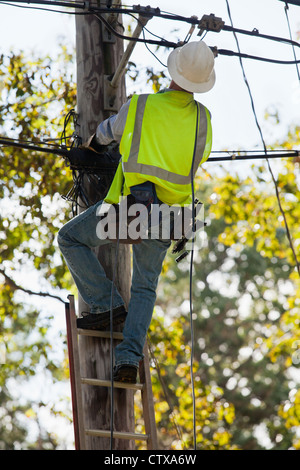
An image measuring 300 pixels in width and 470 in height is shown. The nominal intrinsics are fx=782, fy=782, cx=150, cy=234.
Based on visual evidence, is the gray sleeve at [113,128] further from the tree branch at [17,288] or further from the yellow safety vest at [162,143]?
the tree branch at [17,288]

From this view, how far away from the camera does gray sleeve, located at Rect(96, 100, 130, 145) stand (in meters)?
5.19

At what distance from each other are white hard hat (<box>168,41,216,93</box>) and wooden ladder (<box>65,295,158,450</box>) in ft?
5.42

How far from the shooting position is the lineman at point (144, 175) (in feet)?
17.0

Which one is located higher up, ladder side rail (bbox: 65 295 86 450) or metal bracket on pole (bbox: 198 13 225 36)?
metal bracket on pole (bbox: 198 13 225 36)

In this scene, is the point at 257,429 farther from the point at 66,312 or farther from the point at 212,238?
the point at 66,312

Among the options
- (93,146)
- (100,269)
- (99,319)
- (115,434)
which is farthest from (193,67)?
(115,434)

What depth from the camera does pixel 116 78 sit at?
6.11 meters

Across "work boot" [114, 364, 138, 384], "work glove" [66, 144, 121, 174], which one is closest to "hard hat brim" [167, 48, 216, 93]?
"work glove" [66, 144, 121, 174]

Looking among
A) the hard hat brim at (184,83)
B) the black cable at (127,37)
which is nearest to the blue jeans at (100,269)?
the hard hat brim at (184,83)

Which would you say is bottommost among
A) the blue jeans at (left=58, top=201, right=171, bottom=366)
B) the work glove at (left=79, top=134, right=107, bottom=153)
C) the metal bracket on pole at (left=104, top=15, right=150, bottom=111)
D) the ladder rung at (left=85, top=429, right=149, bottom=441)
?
the ladder rung at (left=85, top=429, right=149, bottom=441)

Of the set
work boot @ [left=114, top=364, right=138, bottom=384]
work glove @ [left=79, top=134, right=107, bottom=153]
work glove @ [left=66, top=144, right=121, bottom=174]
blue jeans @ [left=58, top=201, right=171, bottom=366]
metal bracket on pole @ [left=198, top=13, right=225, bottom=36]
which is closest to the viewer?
work boot @ [left=114, top=364, right=138, bottom=384]

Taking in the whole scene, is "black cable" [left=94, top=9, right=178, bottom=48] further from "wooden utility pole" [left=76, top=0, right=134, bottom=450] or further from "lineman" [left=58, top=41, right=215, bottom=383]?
"lineman" [left=58, top=41, right=215, bottom=383]

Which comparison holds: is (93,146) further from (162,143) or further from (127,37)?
(127,37)

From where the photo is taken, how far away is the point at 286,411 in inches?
444
